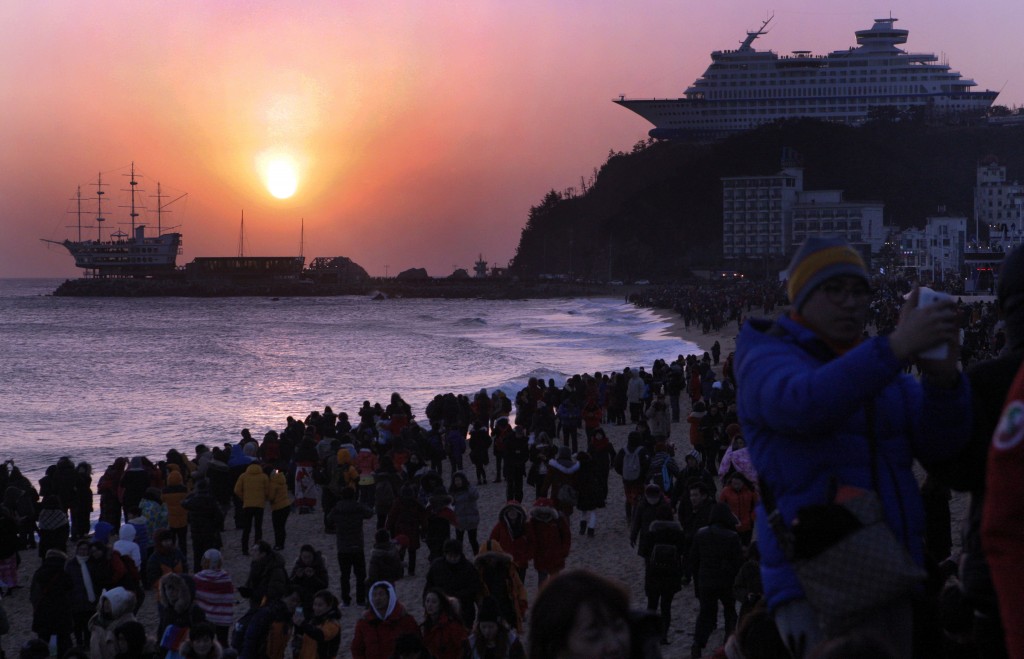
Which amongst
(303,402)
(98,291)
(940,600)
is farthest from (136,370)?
(98,291)

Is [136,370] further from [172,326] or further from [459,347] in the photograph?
[172,326]

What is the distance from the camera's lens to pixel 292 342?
275 ft

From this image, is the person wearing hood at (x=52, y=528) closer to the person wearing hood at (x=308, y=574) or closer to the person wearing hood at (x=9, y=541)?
the person wearing hood at (x=9, y=541)

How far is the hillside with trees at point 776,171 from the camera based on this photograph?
12838cm

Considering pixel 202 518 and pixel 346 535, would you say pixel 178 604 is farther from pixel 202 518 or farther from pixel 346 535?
pixel 202 518

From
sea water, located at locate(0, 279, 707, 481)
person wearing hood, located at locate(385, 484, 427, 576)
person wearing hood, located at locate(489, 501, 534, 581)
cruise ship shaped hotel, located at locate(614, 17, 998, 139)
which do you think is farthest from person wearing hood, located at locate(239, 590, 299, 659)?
cruise ship shaped hotel, located at locate(614, 17, 998, 139)

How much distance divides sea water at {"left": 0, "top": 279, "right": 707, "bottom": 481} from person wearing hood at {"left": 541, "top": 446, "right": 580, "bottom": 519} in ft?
51.1

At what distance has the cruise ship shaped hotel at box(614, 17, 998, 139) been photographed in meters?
156

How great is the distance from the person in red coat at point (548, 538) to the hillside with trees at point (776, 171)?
111822mm

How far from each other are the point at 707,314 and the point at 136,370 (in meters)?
31.3

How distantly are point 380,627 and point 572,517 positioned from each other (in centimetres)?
703

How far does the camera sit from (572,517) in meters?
13.0

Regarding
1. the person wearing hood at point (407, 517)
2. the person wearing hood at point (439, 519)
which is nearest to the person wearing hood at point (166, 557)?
the person wearing hood at point (407, 517)

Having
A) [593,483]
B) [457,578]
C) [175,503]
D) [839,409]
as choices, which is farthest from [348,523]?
[839,409]
